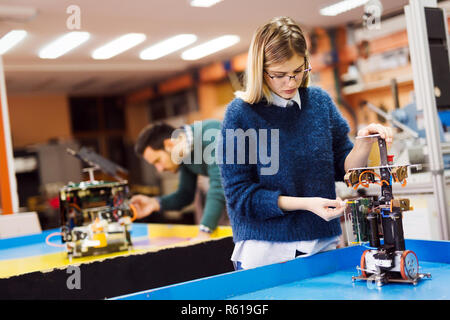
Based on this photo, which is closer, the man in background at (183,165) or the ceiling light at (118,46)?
the man in background at (183,165)

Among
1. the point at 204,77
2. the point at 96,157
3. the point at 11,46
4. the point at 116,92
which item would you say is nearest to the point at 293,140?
the point at 96,157

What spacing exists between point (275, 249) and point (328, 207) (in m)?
0.26

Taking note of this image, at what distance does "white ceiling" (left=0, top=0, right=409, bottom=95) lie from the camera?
5.23m

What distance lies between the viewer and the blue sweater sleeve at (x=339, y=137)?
Answer: 160 cm

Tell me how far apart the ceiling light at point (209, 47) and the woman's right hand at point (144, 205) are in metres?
4.44

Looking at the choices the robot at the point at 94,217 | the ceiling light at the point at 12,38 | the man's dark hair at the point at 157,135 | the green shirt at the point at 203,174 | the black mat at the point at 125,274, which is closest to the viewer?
the black mat at the point at 125,274

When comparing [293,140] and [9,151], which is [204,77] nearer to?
[9,151]

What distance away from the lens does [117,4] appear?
5.03 metres

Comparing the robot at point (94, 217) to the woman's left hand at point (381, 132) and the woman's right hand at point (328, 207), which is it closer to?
the woman's right hand at point (328, 207)

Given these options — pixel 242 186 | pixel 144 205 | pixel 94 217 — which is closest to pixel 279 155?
pixel 242 186

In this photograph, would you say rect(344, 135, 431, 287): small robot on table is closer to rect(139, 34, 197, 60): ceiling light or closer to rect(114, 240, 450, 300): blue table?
rect(114, 240, 450, 300): blue table

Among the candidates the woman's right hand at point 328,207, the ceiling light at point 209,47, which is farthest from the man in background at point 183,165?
the ceiling light at point 209,47

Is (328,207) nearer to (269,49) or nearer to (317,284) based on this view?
(317,284)
